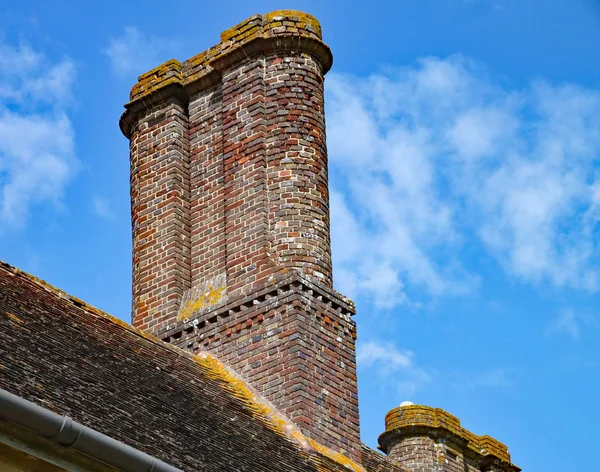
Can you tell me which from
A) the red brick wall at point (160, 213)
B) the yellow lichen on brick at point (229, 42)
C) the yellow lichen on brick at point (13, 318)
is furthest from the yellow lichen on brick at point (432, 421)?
the yellow lichen on brick at point (13, 318)

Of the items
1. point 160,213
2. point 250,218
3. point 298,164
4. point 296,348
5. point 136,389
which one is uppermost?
point 298,164

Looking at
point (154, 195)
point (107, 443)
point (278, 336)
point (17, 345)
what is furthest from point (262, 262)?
point (107, 443)

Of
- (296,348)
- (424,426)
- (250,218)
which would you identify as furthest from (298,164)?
(424,426)

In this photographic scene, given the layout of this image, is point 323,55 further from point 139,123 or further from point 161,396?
point 161,396

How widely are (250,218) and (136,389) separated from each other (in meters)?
4.09

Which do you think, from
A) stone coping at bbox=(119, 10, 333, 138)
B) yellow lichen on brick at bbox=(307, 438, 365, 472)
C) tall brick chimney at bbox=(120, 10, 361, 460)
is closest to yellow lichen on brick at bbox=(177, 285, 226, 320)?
tall brick chimney at bbox=(120, 10, 361, 460)

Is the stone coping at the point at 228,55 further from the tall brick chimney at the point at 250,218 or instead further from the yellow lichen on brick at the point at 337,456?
the yellow lichen on brick at the point at 337,456

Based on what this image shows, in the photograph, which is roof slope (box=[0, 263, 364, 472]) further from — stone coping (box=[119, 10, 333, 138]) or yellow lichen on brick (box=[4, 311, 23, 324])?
stone coping (box=[119, 10, 333, 138])

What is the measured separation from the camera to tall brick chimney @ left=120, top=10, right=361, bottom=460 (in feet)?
47.5

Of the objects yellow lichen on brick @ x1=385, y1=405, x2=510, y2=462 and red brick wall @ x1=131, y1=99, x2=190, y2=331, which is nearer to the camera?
red brick wall @ x1=131, y1=99, x2=190, y2=331

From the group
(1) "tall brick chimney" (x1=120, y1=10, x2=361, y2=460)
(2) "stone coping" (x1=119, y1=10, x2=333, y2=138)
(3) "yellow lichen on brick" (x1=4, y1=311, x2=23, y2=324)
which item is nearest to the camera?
(3) "yellow lichen on brick" (x1=4, y1=311, x2=23, y2=324)

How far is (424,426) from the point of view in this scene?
19.6m

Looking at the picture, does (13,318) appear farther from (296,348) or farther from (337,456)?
(337,456)

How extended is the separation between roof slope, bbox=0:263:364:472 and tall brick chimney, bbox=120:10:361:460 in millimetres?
525
